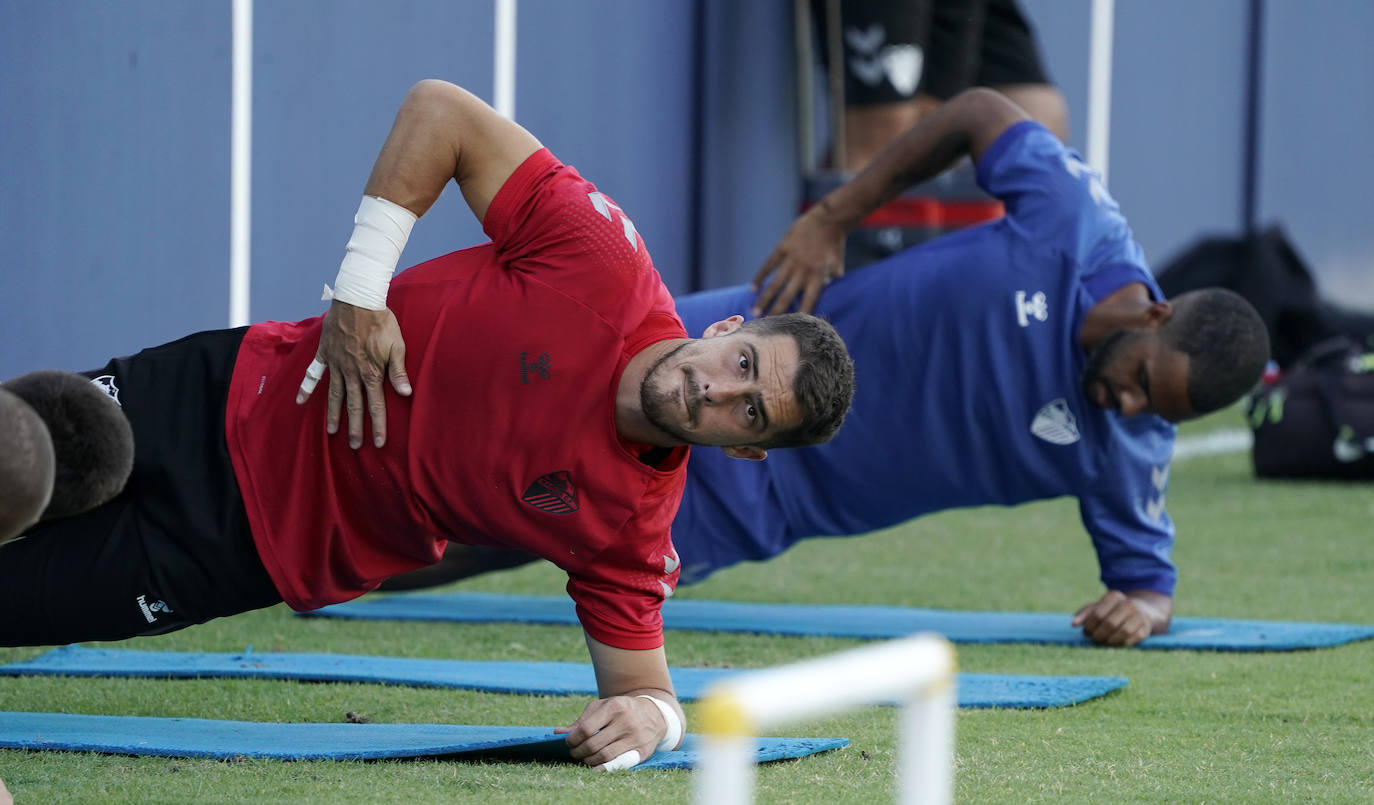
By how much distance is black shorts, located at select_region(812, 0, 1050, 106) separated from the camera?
6133 mm

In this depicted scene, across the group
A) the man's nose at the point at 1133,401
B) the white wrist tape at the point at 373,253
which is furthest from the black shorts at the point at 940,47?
the white wrist tape at the point at 373,253

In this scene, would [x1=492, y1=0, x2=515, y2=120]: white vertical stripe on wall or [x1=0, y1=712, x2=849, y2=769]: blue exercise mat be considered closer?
[x1=0, y1=712, x2=849, y2=769]: blue exercise mat

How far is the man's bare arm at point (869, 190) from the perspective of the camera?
3.40 meters

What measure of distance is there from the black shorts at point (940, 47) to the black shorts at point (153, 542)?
423 centimetres

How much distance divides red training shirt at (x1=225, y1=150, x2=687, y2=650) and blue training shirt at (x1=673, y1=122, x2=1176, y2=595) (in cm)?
108

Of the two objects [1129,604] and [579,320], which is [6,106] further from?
[1129,604]

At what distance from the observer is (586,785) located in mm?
2066

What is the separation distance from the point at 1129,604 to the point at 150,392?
2089 millimetres

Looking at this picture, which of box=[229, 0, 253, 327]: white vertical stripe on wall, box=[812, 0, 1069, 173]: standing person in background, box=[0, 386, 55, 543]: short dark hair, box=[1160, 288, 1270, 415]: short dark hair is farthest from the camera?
box=[812, 0, 1069, 173]: standing person in background

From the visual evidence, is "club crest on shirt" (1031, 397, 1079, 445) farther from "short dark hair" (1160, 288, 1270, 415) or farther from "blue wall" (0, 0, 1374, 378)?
"blue wall" (0, 0, 1374, 378)

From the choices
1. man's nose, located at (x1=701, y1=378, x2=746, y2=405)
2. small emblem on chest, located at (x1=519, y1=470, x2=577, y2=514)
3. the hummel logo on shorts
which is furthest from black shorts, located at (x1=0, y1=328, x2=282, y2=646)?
man's nose, located at (x1=701, y1=378, x2=746, y2=405)

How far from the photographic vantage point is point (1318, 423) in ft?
19.1

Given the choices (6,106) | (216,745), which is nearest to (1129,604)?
(216,745)

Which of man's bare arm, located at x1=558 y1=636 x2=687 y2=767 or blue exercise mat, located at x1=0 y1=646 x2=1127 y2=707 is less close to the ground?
man's bare arm, located at x1=558 y1=636 x2=687 y2=767
